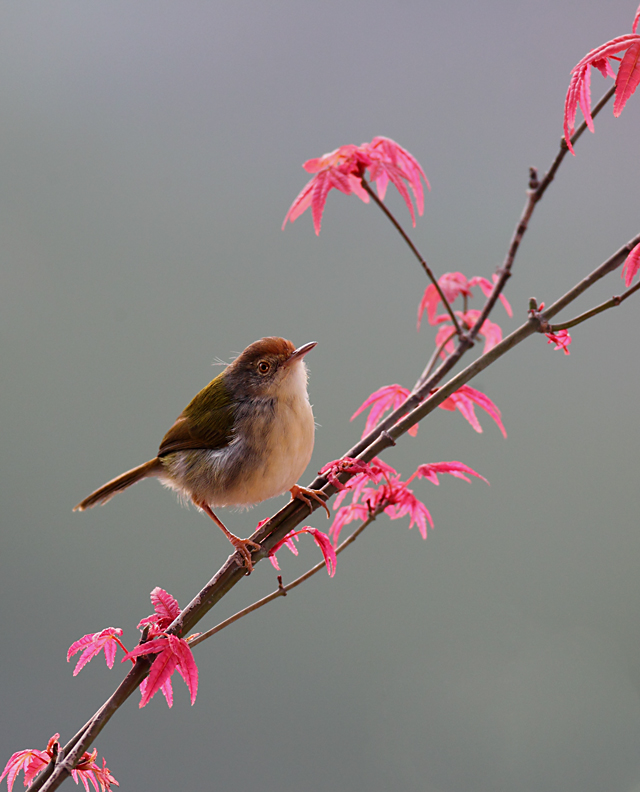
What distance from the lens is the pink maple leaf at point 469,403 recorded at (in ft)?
3.30

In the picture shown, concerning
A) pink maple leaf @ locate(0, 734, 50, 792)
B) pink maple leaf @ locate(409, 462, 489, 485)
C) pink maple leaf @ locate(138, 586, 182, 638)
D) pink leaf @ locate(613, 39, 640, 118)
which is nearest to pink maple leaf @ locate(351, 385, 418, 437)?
pink maple leaf @ locate(409, 462, 489, 485)

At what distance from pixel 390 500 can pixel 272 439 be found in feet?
0.81

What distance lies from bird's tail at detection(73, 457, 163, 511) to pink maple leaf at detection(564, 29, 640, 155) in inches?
35.0

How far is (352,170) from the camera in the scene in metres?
0.90

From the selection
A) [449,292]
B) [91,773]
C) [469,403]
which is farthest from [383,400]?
[91,773]

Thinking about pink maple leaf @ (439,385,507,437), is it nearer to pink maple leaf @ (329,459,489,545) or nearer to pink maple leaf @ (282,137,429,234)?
pink maple leaf @ (329,459,489,545)

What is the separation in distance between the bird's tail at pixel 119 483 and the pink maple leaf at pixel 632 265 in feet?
2.81

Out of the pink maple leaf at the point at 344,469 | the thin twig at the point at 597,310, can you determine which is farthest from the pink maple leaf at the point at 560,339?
the pink maple leaf at the point at 344,469

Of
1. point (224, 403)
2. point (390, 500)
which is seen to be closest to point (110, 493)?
point (224, 403)

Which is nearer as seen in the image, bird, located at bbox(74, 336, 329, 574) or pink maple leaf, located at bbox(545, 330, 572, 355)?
pink maple leaf, located at bbox(545, 330, 572, 355)

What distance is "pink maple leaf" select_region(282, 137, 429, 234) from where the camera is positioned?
89 centimetres

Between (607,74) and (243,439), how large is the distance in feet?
2.44

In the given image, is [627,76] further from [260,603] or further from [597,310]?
[260,603]

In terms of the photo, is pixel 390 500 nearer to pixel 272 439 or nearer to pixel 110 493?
pixel 272 439
